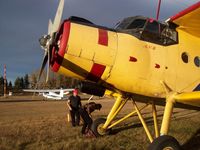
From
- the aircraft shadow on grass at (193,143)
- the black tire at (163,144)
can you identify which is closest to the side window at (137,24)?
the black tire at (163,144)

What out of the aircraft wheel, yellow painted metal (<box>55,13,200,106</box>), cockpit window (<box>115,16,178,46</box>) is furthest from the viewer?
the aircraft wheel

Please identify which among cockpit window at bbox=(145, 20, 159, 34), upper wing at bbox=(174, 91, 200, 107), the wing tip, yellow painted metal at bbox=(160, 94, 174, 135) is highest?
the wing tip

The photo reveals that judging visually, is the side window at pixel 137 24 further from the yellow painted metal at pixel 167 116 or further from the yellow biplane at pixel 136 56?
the yellow painted metal at pixel 167 116

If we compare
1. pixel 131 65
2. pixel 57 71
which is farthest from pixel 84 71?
pixel 131 65

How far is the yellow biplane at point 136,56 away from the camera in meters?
7.39

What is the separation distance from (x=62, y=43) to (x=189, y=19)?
11.7ft

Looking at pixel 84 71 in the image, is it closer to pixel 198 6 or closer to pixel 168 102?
pixel 168 102

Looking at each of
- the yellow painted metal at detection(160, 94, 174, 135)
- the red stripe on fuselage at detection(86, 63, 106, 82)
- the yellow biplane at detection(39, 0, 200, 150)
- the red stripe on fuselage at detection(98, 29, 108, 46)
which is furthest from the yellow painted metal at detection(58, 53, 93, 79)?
the yellow painted metal at detection(160, 94, 174, 135)

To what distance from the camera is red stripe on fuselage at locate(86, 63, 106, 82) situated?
24.9 ft

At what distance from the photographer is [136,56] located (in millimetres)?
7816

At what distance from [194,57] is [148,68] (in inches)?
74.6

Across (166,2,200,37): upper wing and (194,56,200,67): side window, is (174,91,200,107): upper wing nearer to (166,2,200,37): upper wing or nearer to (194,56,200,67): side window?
(194,56,200,67): side window

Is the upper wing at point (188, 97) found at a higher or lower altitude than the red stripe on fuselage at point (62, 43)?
lower

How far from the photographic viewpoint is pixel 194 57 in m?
9.09
